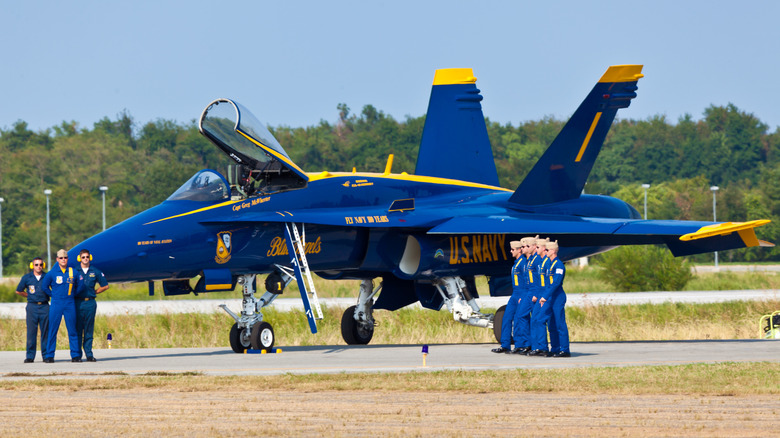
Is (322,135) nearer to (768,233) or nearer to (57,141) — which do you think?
(57,141)

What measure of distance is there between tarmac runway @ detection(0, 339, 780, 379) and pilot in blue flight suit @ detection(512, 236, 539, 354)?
0.86ft

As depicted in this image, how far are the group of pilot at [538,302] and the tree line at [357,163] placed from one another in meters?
50.7

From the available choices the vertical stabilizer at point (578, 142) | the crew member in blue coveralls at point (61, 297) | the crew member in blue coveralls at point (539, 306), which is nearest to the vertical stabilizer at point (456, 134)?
the vertical stabilizer at point (578, 142)

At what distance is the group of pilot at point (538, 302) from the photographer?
1359cm

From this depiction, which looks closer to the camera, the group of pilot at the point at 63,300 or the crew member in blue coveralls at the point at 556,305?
the crew member in blue coveralls at the point at 556,305

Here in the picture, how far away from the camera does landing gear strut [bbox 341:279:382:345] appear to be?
18281 millimetres

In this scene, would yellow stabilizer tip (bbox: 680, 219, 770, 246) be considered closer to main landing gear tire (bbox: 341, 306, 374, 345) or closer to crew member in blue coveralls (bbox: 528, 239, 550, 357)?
crew member in blue coveralls (bbox: 528, 239, 550, 357)

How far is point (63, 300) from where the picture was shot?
46.9ft

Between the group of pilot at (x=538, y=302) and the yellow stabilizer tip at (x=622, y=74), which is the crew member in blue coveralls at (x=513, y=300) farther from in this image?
the yellow stabilizer tip at (x=622, y=74)

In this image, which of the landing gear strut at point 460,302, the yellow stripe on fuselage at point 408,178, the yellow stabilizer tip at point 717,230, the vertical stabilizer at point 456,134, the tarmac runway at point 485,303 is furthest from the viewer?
the tarmac runway at point 485,303

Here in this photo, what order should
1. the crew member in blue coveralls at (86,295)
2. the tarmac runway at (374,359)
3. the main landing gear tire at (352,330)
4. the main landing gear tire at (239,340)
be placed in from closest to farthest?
the tarmac runway at (374,359)
the crew member in blue coveralls at (86,295)
the main landing gear tire at (239,340)
the main landing gear tire at (352,330)

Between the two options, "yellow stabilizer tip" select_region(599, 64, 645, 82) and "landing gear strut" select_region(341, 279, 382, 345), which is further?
"landing gear strut" select_region(341, 279, 382, 345)

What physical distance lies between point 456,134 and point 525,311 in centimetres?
668

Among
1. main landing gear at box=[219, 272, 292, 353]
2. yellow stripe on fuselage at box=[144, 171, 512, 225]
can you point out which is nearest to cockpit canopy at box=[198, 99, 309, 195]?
yellow stripe on fuselage at box=[144, 171, 512, 225]
